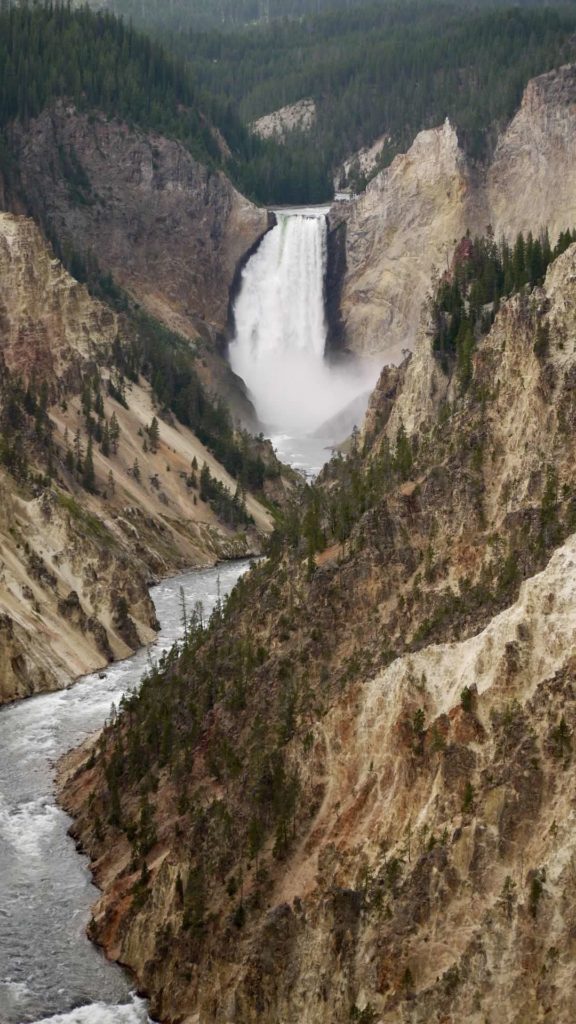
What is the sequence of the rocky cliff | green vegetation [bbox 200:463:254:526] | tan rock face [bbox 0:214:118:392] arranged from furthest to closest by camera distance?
the rocky cliff
green vegetation [bbox 200:463:254:526]
tan rock face [bbox 0:214:118:392]

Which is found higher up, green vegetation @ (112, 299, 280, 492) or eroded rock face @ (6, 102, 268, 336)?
eroded rock face @ (6, 102, 268, 336)

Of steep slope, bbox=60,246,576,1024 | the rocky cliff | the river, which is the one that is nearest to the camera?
steep slope, bbox=60,246,576,1024

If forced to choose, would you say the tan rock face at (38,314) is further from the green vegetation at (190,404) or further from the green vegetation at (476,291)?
the green vegetation at (476,291)

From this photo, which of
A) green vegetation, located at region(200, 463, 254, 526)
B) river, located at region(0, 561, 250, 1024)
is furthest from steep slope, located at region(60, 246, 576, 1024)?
green vegetation, located at region(200, 463, 254, 526)

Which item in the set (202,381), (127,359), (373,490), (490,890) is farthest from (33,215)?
(490,890)

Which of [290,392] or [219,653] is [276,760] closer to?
[219,653]

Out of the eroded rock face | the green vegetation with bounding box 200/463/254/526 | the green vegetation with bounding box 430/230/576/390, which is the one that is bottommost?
the green vegetation with bounding box 200/463/254/526

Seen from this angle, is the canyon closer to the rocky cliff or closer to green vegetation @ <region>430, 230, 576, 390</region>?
green vegetation @ <region>430, 230, 576, 390</region>

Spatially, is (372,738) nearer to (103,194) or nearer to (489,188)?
(489,188)

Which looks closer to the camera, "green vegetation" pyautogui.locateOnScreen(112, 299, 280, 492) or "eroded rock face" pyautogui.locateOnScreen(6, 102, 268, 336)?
"green vegetation" pyautogui.locateOnScreen(112, 299, 280, 492)
